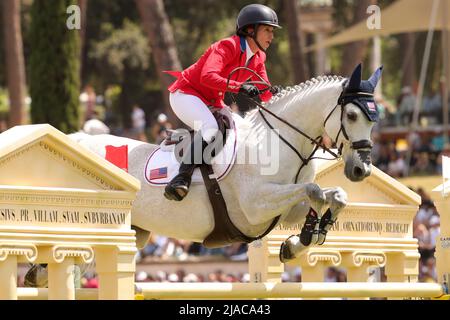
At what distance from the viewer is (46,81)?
17938 millimetres

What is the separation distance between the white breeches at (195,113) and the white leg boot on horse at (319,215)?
89 cm

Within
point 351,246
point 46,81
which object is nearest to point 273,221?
point 351,246

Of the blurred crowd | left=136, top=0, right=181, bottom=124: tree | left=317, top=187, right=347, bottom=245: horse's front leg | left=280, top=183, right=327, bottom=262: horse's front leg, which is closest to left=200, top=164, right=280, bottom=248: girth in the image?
left=280, top=183, right=327, bottom=262: horse's front leg

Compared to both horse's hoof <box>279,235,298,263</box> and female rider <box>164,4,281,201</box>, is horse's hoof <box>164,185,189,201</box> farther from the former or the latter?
horse's hoof <box>279,235,298,263</box>

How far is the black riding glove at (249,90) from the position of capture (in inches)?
324

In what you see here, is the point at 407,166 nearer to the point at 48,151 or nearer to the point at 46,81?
the point at 46,81

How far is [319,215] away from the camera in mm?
8117

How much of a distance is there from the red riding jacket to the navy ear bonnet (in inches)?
30.2

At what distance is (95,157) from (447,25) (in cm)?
1517

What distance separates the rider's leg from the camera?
841 centimetres

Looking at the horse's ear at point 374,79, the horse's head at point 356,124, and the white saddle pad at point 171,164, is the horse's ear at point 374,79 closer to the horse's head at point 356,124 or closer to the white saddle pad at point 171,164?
the horse's head at point 356,124

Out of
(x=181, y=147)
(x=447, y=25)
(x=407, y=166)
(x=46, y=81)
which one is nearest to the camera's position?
(x=181, y=147)

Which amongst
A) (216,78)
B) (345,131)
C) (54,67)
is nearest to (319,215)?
(345,131)
